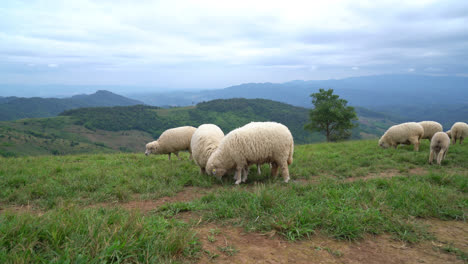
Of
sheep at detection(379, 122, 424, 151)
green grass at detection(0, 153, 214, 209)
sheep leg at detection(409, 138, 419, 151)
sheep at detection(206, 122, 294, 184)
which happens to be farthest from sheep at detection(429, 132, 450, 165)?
green grass at detection(0, 153, 214, 209)

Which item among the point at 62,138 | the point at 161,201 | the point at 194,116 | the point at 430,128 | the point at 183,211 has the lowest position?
the point at 62,138

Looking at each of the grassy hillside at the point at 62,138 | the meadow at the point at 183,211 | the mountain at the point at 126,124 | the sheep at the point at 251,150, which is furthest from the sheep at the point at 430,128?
the mountain at the point at 126,124

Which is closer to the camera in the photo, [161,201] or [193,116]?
[161,201]

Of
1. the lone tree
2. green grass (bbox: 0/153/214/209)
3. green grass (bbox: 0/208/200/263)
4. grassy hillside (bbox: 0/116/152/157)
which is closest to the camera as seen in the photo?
green grass (bbox: 0/208/200/263)

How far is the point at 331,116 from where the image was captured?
30.2m

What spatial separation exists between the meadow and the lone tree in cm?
2170

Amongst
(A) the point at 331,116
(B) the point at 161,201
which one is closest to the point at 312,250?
(B) the point at 161,201

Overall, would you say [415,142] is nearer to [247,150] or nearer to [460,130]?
[460,130]

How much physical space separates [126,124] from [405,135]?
→ 432ft

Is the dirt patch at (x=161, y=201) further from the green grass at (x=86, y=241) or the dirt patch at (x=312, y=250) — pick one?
the dirt patch at (x=312, y=250)

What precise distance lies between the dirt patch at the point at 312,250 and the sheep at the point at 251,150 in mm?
3886

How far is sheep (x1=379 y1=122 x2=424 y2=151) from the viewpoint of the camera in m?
12.8

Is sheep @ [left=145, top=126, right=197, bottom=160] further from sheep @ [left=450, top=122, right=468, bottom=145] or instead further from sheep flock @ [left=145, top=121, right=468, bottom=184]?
sheep @ [left=450, top=122, right=468, bottom=145]

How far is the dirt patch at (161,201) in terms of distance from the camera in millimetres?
5336
